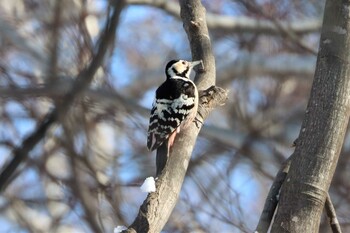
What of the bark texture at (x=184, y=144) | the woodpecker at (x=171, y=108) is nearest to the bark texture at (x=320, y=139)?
the bark texture at (x=184, y=144)

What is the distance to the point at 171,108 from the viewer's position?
375 centimetres

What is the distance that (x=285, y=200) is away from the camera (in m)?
2.39

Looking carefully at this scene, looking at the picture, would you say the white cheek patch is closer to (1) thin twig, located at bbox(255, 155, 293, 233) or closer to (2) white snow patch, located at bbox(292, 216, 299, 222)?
(1) thin twig, located at bbox(255, 155, 293, 233)

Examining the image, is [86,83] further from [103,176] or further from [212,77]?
[103,176]

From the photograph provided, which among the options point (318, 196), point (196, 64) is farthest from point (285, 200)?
point (196, 64)

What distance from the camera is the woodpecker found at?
311 cm

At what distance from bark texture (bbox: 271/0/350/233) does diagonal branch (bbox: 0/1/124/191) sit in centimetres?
89

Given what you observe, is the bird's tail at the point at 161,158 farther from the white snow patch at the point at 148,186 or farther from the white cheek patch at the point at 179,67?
the white cheek patch at the point at 179,67

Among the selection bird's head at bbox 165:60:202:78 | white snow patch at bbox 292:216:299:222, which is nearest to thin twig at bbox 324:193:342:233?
white snow patch at bbox 292:216:299:222

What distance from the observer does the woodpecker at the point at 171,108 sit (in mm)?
3109

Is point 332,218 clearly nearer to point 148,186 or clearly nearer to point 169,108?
point 148,186

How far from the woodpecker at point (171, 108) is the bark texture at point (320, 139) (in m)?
0.51

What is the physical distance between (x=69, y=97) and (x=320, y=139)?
98 cm

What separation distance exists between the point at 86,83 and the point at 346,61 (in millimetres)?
1090
